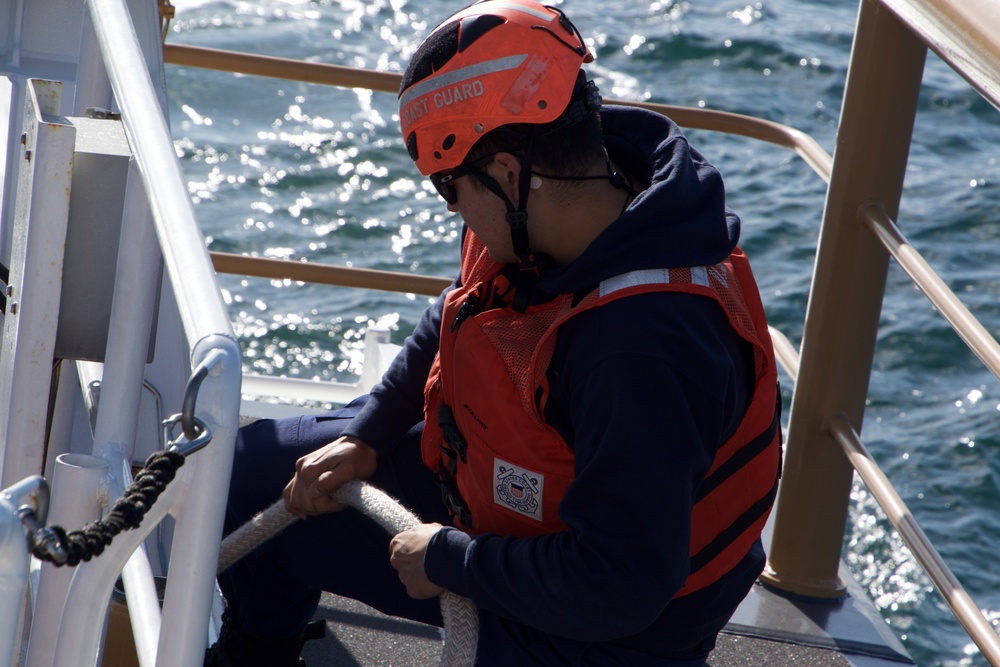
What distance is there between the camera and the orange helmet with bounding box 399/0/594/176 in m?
1.51

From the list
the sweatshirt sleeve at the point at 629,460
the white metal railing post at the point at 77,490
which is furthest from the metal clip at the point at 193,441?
the sweatshirt sleeve at the point at 629,460

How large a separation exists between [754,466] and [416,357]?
65 cm

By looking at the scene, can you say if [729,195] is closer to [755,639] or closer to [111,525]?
[755,639]

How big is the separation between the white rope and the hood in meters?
0.40

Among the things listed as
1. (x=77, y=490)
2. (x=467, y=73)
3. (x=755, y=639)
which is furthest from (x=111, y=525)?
(x=755, y=639)

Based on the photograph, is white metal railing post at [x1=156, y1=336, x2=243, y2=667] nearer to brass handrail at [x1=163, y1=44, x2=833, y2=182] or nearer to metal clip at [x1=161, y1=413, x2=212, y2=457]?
metal clip at [x1=161, y1=413, x2=212, y2=457]

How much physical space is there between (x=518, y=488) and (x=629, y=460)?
267 mm

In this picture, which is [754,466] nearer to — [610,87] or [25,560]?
[25,560]

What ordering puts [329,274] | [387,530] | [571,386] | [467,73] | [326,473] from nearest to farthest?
[571,386] → [467,73] → [387,530] → [326,473] → [329,274]

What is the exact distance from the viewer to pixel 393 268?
325 inches

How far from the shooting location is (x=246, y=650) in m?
1.85

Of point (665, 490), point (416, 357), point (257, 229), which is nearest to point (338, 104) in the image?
point (257, 229)

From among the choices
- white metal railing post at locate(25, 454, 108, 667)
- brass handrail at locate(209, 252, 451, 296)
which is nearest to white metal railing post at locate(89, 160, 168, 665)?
white metal railing post at locate(25, 454, 108, 667)

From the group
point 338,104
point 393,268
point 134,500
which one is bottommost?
point 393,268
